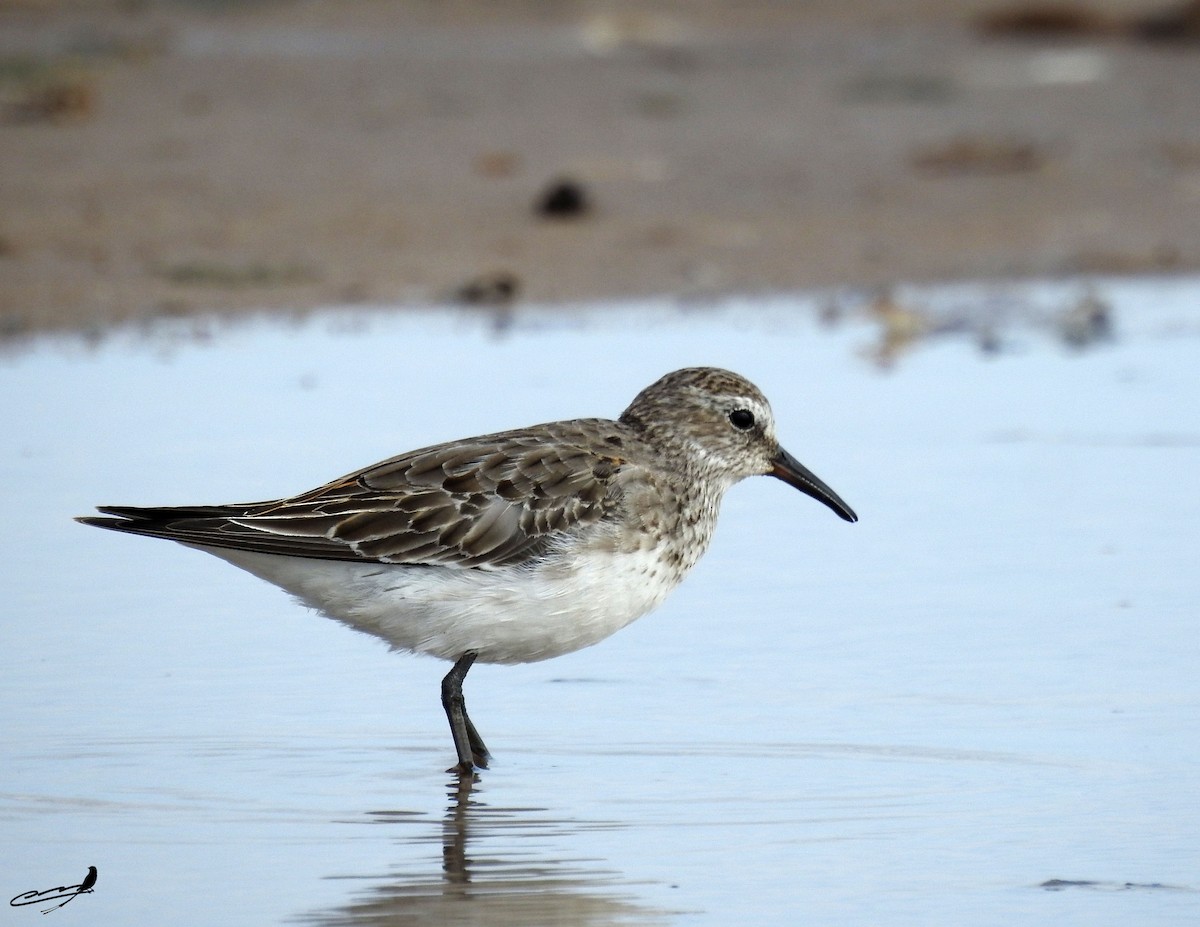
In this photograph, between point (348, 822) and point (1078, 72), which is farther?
point (1078, 72)

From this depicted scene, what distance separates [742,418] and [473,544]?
1.20m

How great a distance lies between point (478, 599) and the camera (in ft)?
21.8

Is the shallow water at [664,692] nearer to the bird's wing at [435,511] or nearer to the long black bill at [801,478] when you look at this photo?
the long black bill at [801,478]

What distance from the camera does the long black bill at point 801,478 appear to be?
7.59 meters

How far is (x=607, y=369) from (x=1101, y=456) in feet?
9.34

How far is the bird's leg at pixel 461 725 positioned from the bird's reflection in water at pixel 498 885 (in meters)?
0.41

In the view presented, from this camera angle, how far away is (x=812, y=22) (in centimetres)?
2252

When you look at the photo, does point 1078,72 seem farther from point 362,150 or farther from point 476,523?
point 476,523

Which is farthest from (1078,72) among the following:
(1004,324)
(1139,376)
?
(1139,376)

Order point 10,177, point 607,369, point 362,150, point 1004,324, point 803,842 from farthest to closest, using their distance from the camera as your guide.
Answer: point 362,150, point 10,177, point 1004,324, point 607,369, point 803,842
